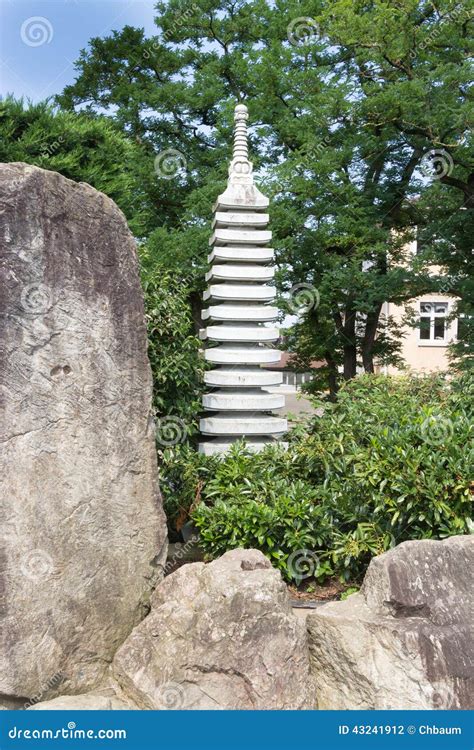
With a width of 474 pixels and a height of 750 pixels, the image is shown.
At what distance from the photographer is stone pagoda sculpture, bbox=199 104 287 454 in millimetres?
7223

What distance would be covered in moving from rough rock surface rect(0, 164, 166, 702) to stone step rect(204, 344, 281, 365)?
10.3 ft

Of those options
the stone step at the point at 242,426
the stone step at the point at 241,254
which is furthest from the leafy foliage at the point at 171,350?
the stone step at the point at 241,254

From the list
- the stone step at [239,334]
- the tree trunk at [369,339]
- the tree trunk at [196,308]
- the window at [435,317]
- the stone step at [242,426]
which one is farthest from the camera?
the window at [435,317]

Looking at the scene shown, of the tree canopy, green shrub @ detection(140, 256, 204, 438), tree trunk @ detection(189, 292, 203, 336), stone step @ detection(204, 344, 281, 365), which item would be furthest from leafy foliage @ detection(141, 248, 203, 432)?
tree trunk @ detection(189, 292, 203, 336)

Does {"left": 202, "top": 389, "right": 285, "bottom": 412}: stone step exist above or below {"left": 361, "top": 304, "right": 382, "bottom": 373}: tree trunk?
below

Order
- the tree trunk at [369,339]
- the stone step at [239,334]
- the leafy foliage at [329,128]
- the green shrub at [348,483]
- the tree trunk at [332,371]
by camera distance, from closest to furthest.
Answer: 1. the green shrub at [348,483]
2. the stone step at [239,334]
3. the leafy foliage at [329,128]
4. the tree trunk at [369,339]
5. the tree trunk at [332,371]

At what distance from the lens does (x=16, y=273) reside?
11.8 feet

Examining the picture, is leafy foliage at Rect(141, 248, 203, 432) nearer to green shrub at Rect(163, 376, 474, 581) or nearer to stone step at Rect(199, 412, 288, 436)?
stone step at Rect(199, 412, 288, 436)

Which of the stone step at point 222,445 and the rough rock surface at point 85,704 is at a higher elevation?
the stone step at point 222,445

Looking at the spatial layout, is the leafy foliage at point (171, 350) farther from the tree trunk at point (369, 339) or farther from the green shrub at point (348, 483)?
the tree trunk at point (369, 339)

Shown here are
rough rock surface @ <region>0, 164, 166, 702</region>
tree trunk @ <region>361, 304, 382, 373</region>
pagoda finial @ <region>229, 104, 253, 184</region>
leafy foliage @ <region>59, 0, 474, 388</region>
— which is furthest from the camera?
tree trunk @ <region>361, 304, 382, 373</region>

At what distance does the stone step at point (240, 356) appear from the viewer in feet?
24.0

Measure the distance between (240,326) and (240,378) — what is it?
711 millimetres

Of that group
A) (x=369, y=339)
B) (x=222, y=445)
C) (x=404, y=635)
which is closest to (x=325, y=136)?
(x=369, y=339)
